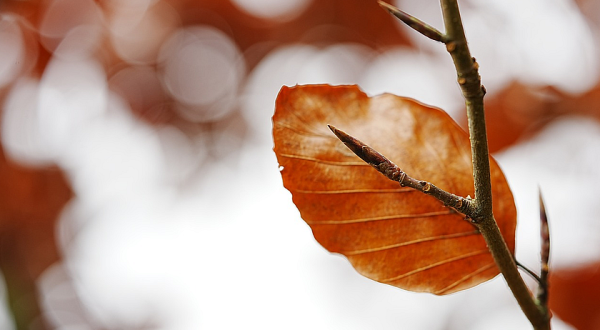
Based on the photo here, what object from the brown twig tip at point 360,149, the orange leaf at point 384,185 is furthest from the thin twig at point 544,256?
the brown twig tip at point 360,149

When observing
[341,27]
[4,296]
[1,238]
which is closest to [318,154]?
[4,296]

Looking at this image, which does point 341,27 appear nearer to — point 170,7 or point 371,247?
point 170,7

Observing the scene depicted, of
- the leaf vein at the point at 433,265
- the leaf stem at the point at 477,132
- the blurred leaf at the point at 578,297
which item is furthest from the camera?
the blurred leaf at the point at 578,297

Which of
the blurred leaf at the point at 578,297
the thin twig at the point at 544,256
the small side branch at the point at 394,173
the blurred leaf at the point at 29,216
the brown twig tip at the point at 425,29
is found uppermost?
the brown twig tip at the point at 425,29

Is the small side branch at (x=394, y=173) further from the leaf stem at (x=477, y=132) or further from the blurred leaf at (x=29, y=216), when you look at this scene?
the blurred leaf at (x=29, y=216)

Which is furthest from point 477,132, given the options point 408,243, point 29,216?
point 29,216

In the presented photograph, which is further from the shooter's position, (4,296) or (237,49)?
(237,49)

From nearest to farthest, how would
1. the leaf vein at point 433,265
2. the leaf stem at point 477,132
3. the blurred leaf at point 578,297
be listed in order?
1. the leaf stem at point 477,132
2. the leaf vein at point 433,265
3. the blurred leaf at point 578,297
